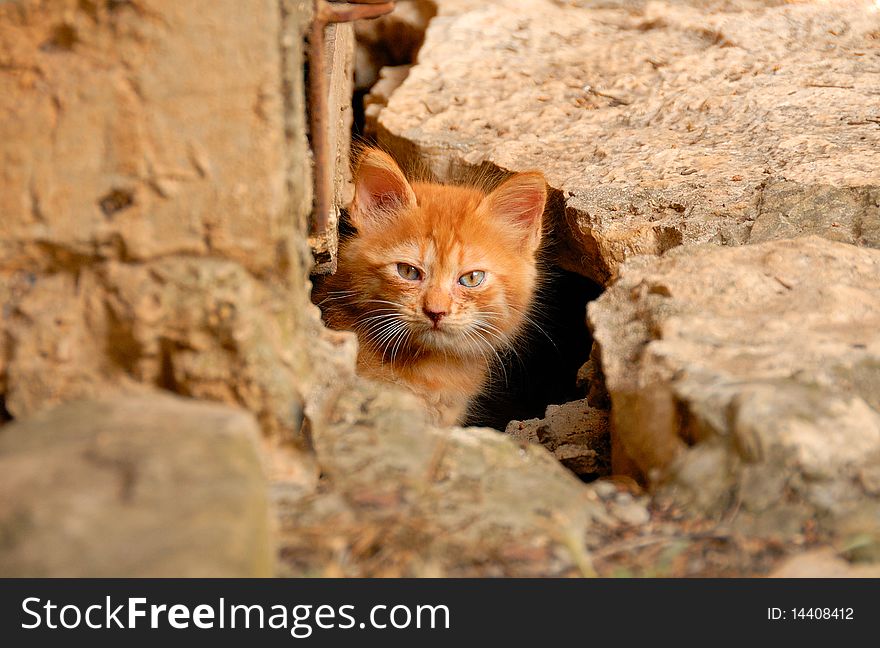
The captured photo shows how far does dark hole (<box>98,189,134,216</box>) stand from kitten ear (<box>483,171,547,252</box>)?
1.80m

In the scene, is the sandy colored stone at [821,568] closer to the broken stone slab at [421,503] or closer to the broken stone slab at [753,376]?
the broken stone slab at [753,376]

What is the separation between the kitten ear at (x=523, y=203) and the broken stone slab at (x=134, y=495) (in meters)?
1.92

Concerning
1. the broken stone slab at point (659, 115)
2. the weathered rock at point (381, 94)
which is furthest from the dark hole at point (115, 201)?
the weathered rock at point (381, 94)

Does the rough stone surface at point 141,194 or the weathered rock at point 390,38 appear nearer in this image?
the rough stone surface at point 141,194

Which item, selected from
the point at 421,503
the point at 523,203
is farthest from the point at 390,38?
the point at 421,503

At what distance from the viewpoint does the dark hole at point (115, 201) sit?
160 cm

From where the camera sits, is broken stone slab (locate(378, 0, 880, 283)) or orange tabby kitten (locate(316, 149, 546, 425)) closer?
broken stone slab (locate(378, 0, 880, 283))

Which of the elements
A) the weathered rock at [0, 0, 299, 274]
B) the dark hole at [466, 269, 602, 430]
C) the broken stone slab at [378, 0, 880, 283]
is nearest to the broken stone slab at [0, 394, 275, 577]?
the weathered rock at [0, 0, 299, 274]

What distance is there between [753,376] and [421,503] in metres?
0.84

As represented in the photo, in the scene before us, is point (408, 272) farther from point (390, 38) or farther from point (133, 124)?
point (390, 38)

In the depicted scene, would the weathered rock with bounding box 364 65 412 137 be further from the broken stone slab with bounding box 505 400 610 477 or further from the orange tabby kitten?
the broken stone slab with bounding box 505 400 610 477

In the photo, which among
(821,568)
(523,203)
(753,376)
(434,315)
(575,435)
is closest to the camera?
(821,568)

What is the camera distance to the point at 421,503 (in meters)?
1.62

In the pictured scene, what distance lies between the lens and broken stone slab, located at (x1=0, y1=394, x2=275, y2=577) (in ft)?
3.93
